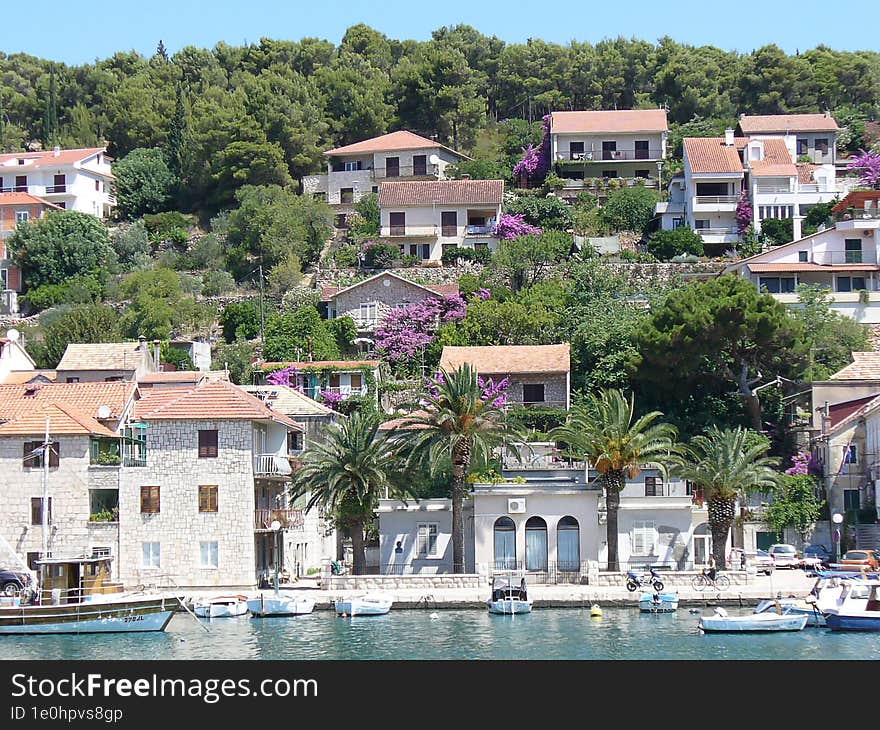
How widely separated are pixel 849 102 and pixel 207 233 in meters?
55.5

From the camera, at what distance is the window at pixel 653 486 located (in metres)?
66.5

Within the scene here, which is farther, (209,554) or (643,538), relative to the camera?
(643,538)

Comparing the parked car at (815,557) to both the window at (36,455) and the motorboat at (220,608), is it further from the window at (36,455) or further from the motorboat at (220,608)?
the window at (36,455)

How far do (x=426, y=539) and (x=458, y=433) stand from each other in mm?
6698

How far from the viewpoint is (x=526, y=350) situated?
79062 mm

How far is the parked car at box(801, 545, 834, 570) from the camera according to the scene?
61.2 meters

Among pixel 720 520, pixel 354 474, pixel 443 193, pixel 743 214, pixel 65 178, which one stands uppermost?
pixel 65 178

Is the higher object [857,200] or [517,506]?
[857,200]

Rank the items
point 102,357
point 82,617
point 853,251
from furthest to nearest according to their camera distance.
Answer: point 853,251 < point 102,357 < point 82,617

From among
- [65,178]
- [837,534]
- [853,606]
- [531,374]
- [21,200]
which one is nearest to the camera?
[853,606]

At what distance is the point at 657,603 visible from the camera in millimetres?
52656

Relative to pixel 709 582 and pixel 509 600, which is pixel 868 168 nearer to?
pixel 709 582

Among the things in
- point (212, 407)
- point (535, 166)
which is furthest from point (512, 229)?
point (212, 407)

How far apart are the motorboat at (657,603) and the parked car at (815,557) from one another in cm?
1026
